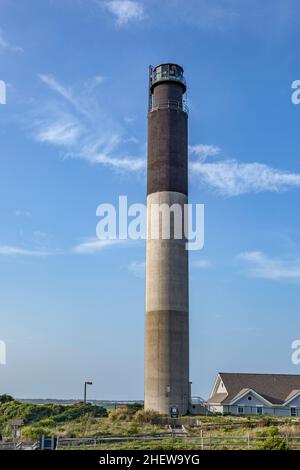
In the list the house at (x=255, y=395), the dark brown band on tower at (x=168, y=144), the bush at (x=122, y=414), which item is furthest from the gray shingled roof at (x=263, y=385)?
the dark brown band on tower at (x=168, y=144)

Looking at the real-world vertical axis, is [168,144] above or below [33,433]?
above

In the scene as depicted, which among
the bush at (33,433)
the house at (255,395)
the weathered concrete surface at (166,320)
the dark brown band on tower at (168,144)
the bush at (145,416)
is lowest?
the bush at (33,433)

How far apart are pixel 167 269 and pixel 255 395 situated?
60.8 ft

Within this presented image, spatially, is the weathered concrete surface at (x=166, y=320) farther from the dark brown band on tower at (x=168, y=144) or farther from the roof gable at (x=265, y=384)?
the roof gable at (x=265, y=384)

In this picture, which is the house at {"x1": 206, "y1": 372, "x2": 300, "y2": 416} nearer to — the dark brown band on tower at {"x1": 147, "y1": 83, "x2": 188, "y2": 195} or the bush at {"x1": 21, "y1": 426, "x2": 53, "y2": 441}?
the dark brown band on tower at {"x1": 147, "y1": 83, "x2": 188, "y2": 195}

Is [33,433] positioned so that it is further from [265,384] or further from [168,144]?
[265,384]

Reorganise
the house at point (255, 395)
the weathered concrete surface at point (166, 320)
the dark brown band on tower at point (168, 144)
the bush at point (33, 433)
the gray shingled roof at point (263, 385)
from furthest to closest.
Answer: the gray shingled roof at point (263, 385)
the house at point (255, 395)
the dark brown band on tower at point (168, 144)
the weathered concrete surface at point (166, 320)
the bush at point (33, 433)

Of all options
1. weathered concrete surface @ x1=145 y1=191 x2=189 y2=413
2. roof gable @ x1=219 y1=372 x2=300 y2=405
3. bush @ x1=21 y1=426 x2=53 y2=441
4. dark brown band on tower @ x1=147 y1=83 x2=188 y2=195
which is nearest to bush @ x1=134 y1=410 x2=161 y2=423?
weathered concrete surface @ x1=145 y1=191 x2=189 y2=413

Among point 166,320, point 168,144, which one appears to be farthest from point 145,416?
point 168,144

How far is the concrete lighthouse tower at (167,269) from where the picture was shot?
51031 millimetres

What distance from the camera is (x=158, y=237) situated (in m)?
53.8

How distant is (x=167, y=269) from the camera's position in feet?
174
